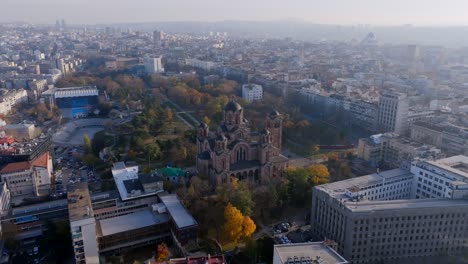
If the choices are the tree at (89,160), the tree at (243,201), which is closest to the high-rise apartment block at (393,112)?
the tree at (243,201)

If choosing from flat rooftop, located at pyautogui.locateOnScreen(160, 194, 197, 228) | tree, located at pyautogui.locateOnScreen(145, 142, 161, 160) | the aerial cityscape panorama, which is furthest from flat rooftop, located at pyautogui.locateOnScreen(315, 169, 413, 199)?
tree, located at pyautogui.locateOnScreen(145, 142, 161, 160)

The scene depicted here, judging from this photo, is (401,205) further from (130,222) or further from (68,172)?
(68,172)

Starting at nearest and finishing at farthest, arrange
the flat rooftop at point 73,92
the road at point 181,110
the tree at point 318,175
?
the tree at point 318,175 < the road at point 181,110 < the flat rooftop at point 73,92

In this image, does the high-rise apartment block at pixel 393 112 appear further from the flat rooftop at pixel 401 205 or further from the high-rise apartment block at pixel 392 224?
the flat rooftop at pixel 401 205

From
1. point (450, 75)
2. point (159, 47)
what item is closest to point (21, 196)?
point (450, 75)

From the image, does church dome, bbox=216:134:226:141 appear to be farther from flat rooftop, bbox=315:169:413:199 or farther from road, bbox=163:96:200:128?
road, bbox=163:96:200:128

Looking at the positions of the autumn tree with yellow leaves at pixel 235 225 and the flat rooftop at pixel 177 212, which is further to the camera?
the flat rooftop at pixel 177 212

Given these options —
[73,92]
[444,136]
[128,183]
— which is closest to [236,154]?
[128,183]
